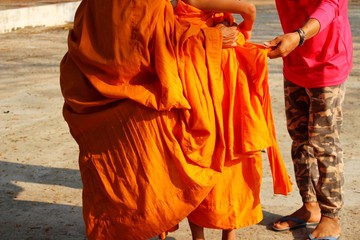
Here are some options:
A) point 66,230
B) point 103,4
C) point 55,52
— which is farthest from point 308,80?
point 55,52

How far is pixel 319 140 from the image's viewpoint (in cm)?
504

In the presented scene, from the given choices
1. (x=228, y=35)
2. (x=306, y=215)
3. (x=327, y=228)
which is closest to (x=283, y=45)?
(x=228, y=35)

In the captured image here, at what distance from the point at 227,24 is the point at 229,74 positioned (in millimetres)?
280

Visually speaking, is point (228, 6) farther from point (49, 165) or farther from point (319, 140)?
point (49, 165)

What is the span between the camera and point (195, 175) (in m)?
4.45

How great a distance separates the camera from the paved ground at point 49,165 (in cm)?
547

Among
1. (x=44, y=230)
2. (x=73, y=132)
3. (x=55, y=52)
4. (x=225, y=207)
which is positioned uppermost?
(x=73, y=132)

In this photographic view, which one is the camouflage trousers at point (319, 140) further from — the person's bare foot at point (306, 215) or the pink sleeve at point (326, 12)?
the pink sleeve at point (326, 12)

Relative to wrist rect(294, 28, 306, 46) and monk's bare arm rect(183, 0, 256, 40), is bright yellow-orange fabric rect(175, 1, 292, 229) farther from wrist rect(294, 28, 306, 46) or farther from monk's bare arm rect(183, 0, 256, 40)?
wrist rect(294, 28, 306, 46)

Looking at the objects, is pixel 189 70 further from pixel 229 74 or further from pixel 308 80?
pixel 308 80

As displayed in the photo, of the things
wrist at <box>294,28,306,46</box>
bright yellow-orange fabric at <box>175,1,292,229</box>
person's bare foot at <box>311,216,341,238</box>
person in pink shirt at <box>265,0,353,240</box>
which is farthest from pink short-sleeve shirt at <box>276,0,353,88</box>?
person's bare foot at <box>311,216,341,238</box>

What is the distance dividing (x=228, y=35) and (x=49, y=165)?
280 cm

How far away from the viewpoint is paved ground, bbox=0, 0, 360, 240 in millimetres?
5473

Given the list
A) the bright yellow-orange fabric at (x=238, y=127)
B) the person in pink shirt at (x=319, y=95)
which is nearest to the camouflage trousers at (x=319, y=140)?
the person in pink shirt at (x=319, y=95)
